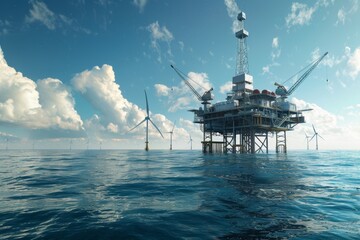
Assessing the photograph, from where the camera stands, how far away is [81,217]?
1247 centimetres

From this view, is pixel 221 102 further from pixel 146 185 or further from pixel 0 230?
pixel 0 230

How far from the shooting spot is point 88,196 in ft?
58.0

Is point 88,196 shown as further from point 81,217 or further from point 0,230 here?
point 0,230

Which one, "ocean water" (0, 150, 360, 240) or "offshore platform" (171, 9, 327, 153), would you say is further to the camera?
"offshore platform" (171, 9, 327, 153)

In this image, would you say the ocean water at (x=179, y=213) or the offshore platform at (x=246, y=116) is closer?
the ocean water at (x=179, y=213)

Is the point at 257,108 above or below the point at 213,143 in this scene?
above

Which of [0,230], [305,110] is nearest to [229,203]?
[0,230]

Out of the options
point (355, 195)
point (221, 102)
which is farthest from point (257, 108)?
point (355, 195)

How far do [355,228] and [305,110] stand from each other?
10555 cm

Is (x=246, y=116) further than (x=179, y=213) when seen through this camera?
Yes

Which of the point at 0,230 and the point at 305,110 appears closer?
the point at 0,230

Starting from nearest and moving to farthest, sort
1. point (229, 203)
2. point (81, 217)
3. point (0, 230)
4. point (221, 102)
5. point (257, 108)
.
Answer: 1. point (0, 230)
2. point (81, 217)
3. point (229, 203)
4. point (257, 108)
5. point (221, 102)

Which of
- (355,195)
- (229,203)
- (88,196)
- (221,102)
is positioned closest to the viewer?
(229,203)

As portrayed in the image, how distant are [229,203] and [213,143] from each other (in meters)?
92.3
